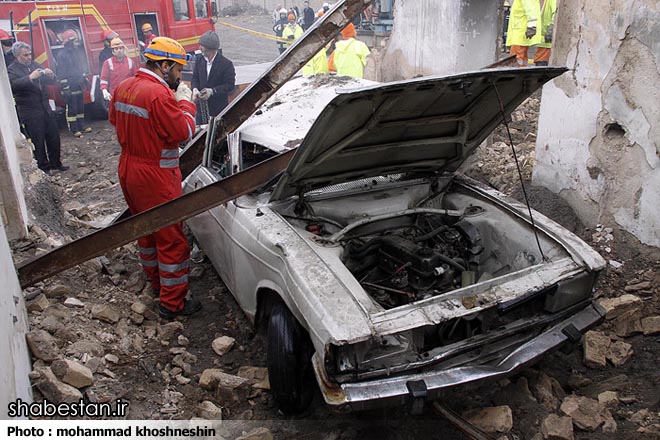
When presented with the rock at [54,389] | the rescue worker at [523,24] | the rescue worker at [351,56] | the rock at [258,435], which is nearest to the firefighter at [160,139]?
the rock at [54,389]

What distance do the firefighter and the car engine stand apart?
1455 millimetres

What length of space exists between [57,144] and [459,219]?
6626mm

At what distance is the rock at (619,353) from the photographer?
3.51 meters

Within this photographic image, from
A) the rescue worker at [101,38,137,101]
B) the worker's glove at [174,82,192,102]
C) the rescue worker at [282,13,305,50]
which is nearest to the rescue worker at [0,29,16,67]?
the rescue worker at [101,38,137,101]

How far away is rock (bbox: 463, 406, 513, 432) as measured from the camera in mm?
2932

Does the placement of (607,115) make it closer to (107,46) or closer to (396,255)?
(396,255)

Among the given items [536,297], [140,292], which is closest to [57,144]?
[140,292]

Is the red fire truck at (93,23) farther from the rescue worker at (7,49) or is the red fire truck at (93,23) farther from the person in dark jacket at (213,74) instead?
the person in dark jacket at (213,74)

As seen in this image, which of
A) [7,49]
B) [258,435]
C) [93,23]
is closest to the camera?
[258,435]

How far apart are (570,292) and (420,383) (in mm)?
1103

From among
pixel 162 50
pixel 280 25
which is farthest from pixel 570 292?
pixel 280 25

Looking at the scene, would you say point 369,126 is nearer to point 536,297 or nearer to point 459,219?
point 459,219

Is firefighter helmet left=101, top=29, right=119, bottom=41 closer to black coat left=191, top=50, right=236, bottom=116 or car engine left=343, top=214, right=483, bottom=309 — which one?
black coat left=191, top=50, right=236, bottom=116

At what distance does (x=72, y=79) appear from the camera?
32.8 ft
